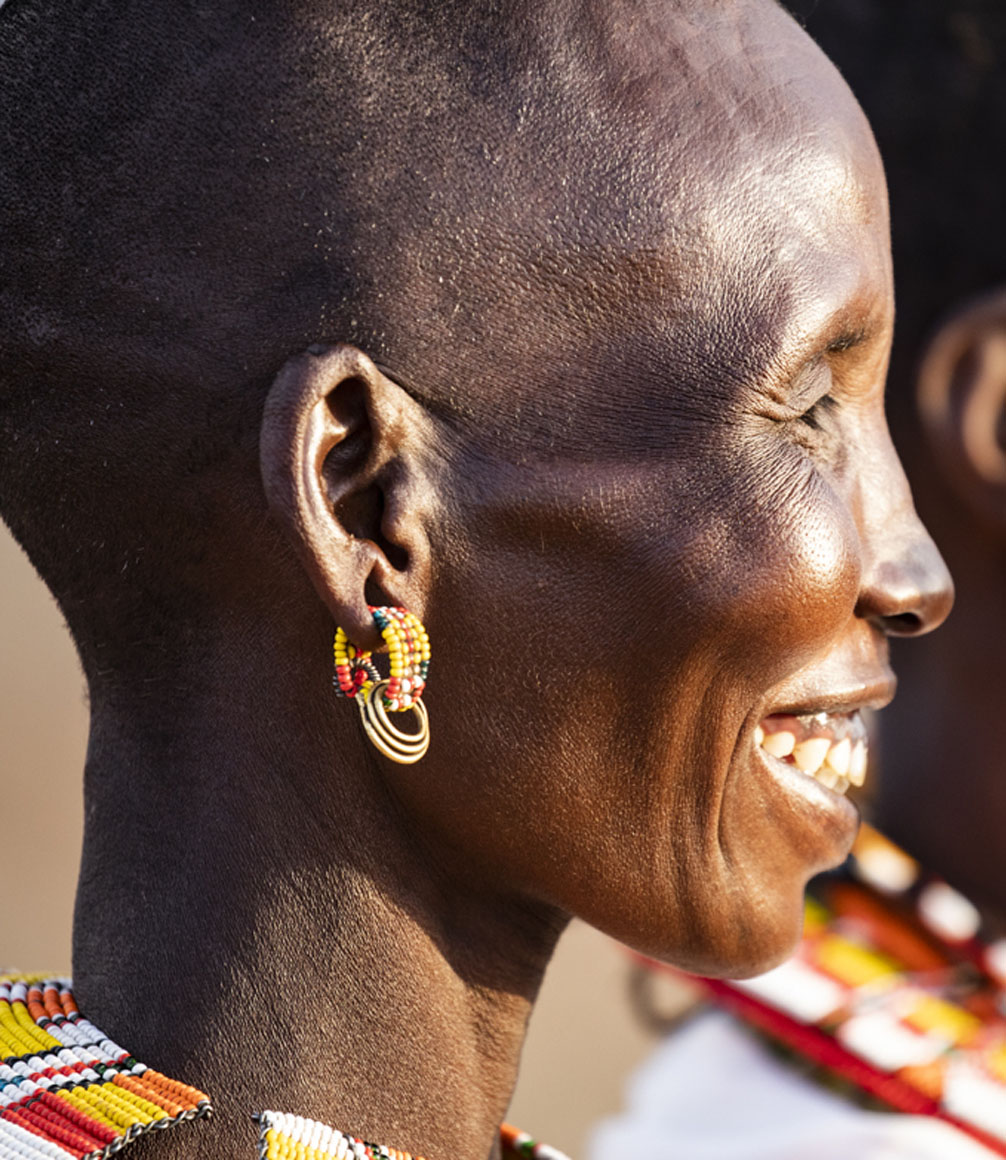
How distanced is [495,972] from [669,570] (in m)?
0.51

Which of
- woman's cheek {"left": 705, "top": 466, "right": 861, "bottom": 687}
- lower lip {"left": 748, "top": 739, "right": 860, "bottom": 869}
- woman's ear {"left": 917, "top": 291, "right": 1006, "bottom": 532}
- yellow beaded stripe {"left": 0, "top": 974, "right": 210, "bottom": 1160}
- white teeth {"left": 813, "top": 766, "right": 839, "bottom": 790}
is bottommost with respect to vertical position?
yellow beaded stripe {"left": 0, "top": 974, "right": 210, "bottom": 1160}

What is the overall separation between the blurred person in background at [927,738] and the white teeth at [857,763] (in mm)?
1465

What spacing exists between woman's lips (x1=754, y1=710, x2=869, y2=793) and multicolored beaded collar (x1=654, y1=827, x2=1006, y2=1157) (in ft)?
4.02

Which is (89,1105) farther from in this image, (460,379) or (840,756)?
(840,756)

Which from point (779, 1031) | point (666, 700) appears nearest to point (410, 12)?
point (666, 700)

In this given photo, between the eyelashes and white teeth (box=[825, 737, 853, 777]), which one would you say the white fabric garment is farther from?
the eyelashes

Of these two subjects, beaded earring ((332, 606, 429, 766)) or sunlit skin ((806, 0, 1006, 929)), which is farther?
sunlit skin ((806, 0, 1006, 929))

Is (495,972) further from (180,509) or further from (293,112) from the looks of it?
(293,112)

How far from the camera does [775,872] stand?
69.9 inches

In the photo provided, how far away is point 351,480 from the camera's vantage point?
1.57 m

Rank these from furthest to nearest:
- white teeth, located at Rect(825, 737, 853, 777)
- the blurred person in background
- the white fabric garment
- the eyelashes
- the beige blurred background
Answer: the beige blurred background
the blurred person in background
the white fabric garment
white teeth, located at Rect(825, 737, 853, 777)
the eyelashes

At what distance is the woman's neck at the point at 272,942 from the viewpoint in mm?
1620

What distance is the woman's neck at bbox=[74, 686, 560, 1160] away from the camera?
63.8 inches

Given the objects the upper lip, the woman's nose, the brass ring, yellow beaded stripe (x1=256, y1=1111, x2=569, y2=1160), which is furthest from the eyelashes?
yellow beaded stripe (x1=256, y1=1111, x2=569, y2=1160)
